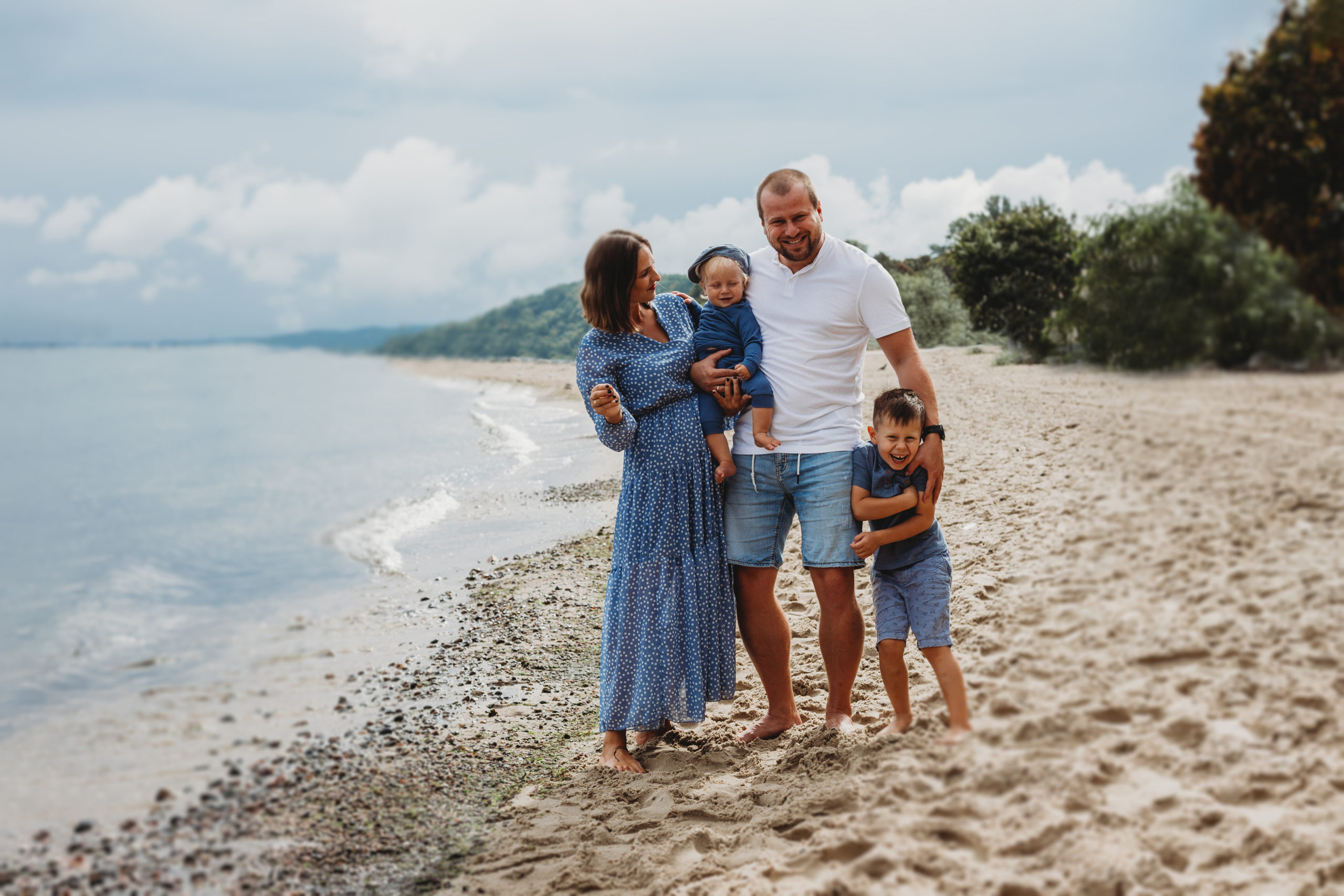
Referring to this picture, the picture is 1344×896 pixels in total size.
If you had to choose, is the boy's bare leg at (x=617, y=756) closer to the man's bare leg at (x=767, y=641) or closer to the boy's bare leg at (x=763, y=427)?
the man's bare leg at (x=767, y=641)

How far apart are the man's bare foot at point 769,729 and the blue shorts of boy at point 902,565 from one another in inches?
34.6

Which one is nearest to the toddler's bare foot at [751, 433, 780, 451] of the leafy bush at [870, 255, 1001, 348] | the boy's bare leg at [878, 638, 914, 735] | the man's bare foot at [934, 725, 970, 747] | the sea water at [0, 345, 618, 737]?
the leafy bush at [870, 255, 1001, 348]

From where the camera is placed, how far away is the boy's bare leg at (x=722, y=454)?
3896 mm

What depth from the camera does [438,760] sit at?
14.8 feet

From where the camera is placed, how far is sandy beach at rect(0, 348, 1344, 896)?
2338 millimetres

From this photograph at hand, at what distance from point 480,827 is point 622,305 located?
237 cm

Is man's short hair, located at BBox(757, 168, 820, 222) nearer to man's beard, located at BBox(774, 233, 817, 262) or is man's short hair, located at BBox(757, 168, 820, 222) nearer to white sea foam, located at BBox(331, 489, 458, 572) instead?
man's beard, located at BBox(774, 233, 817, 262)

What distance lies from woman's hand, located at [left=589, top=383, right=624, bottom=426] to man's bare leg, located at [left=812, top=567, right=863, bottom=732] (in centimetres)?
112

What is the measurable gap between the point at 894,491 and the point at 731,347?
960mm

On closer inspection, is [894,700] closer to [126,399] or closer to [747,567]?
[747,567]

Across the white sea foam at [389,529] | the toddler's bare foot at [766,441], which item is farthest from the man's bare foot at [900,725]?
the white sea foam at [389,529]

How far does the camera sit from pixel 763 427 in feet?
12.3

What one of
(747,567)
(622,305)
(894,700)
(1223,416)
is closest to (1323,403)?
(1223,416)

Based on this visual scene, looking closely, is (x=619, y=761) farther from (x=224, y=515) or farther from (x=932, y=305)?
(x=224, y=515)
